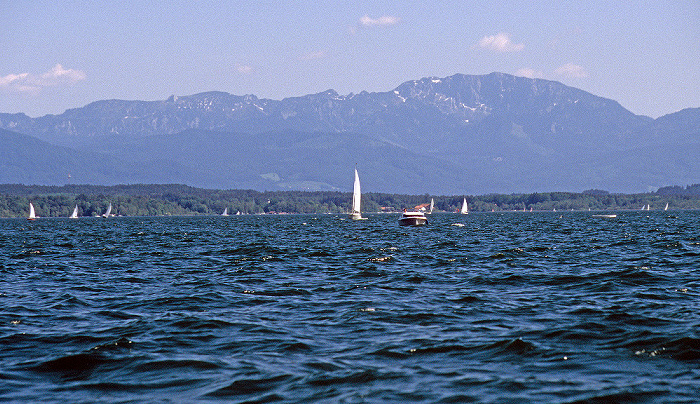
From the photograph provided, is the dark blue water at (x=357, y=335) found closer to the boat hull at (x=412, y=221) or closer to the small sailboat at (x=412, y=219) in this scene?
the boat hull at (x=412, y=221)

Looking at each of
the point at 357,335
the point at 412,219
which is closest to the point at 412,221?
the point at 412,219

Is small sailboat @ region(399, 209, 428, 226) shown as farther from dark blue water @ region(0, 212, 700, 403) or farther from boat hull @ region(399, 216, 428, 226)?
dark blue water @ region(0, 212, 700, 403)

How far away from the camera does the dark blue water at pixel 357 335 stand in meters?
17.5

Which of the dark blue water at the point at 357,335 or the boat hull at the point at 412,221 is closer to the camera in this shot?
the dark blue water at the point at 357,335

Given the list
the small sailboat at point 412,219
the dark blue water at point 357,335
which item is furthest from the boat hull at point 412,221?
the dark blue water at point 357,335

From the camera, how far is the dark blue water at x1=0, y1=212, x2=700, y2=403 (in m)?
17.5

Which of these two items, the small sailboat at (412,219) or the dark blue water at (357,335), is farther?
the small sailboat at (412,219)

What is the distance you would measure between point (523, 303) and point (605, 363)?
10.1m

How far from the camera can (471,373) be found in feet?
61.1

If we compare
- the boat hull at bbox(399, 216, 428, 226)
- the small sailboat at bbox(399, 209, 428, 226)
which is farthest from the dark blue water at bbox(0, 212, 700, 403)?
the small sailboat at bbox(399, 209, 428, 226)

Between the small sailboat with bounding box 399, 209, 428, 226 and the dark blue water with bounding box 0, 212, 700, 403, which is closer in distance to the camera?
the dark blue water with bounding box 0, 212, 700, 403

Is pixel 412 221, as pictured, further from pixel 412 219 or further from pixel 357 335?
pixel 357 335

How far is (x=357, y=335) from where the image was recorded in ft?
77.5

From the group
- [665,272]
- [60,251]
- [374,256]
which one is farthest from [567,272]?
[60,251]
